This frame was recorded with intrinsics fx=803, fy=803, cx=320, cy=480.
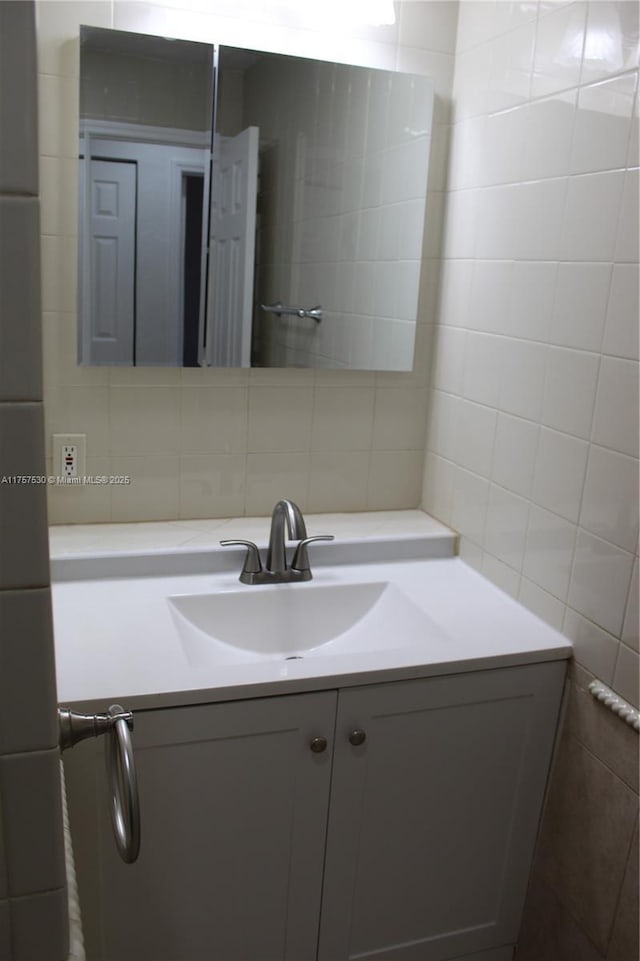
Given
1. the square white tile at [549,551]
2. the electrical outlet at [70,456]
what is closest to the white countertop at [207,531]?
the electrical outlet at [70,456]

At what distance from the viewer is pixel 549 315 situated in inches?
58.6

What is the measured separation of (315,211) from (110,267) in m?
0.46

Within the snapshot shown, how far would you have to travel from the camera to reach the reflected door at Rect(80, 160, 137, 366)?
5.24ft

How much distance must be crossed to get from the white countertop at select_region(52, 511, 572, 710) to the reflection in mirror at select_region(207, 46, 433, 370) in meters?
0.41

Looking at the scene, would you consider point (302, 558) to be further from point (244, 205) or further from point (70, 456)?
point (244, 205)

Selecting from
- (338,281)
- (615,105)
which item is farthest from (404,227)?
(615,105)

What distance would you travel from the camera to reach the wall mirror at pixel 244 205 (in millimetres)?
1592

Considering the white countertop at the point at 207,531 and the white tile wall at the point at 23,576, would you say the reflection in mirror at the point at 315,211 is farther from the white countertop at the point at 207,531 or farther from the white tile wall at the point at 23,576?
the white tile wall at the point at 23,576

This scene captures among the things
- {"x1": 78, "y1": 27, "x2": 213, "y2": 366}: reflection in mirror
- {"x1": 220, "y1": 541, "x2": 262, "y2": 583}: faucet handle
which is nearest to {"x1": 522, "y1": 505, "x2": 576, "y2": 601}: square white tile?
{"x1": 220, "y1": 541, "x2": 262, "y2": 583}: faucet handle

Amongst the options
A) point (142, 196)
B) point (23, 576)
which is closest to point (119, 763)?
point (23, 576)

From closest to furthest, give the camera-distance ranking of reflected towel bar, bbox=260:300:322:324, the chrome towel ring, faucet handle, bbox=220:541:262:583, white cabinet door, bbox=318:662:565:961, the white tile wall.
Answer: the white tile wall → the chrome towel ring → white cabinet door, bbox=318:662:565:961 → faucet handle, bbox=220:541:262:583 → reflected towel bar, bbox=260:300:322:324

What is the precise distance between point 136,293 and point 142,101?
37cm

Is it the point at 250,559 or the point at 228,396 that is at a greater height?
the point at 228,396

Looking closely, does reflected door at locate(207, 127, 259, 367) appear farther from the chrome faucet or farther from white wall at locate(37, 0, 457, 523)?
the chrome faucet
